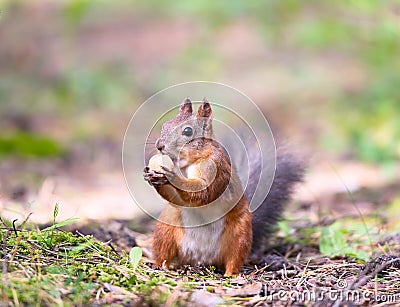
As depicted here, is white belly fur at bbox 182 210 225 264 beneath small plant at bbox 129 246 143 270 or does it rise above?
above

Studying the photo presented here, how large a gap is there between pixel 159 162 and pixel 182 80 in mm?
7480

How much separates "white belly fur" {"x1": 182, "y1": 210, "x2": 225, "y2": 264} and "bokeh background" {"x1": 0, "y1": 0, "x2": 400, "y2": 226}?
55.6 inches

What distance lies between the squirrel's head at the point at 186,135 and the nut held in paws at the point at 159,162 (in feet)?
0.07

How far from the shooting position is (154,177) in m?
2.55

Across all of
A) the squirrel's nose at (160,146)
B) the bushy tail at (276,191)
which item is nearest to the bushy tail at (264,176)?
the bushy tail at (276,191)

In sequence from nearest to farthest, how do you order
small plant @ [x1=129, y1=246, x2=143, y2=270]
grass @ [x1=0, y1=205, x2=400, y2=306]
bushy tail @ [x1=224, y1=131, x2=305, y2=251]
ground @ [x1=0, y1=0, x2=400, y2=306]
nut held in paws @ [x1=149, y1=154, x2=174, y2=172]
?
1. grass @ [x1=0, y1=205, x2=400, y2=306]
2. ground @ [x1=0, y1=0, x2=400, y2=306]
3. small plant @ [x1=129, y1=246, x2=143, y2=270]
4. nut held in paws @ [x1=149, y1=154, x2=174, y2=172]
5. bushy tail @ [x1=224, y1=131, x2=305, y2=251]

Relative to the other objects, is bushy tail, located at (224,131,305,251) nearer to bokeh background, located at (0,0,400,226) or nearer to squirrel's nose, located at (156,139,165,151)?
bokeh background, located at (0,0,400,226)

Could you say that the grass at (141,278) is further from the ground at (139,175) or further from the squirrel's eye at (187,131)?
the squirrel's eye at (187,131)

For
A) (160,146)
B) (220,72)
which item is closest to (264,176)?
(160,146)

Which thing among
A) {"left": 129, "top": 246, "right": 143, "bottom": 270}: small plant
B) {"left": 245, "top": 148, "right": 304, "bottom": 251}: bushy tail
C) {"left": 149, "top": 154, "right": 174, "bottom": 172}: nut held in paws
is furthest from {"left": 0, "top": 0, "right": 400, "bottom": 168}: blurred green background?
{"left": 129, "top": 246, "right": 143, "bottom": 270}: small plant

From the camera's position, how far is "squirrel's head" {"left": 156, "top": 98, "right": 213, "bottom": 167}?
2740mm

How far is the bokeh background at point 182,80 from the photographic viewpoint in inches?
228

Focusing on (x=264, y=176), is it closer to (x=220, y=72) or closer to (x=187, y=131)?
(x=187, y=131)

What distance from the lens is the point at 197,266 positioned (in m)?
2.87
